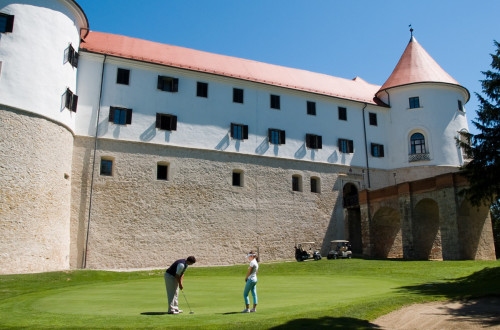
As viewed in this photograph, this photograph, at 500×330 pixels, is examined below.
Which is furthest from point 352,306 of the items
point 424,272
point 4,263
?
point 4,263

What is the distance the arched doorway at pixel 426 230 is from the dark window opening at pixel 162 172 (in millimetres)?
16739

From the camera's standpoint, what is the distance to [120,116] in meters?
28.1

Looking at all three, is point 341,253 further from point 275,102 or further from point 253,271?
point 253,271

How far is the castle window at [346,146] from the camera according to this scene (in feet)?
116

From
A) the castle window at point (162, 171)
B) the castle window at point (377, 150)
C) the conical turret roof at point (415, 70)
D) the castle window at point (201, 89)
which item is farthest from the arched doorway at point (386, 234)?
the castle window at point (162, 171)

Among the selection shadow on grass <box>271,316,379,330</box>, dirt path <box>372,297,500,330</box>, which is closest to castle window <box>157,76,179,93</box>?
dirt path <box>372,297,500,330</box>

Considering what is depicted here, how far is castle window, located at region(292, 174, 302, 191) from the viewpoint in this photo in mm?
33156

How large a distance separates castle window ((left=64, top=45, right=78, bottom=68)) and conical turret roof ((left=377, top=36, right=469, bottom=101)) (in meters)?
25.4

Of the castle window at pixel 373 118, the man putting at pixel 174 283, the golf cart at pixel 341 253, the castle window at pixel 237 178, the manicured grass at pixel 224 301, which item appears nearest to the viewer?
the manicured grass at pixel 224 301

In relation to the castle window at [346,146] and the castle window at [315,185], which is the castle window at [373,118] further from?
the castle window at [315,185]

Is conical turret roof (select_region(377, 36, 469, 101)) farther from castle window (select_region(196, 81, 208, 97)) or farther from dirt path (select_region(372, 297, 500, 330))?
dirt path (select_region(372, 297, 500, 330))

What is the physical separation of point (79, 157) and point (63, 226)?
173 inches

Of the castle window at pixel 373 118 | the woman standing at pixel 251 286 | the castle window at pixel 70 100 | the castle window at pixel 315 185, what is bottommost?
the woman standing at pixel 251 286

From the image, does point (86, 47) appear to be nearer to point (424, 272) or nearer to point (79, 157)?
point (79, 157)
